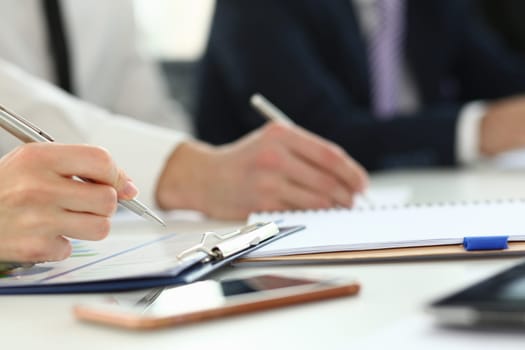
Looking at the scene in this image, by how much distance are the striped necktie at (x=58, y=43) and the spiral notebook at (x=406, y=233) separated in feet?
1.85

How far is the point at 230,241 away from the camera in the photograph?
24.7 inches

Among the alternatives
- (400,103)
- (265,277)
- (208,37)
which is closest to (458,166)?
(400,103)

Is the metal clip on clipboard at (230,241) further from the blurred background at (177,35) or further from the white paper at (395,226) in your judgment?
the blurred background at (177,35)

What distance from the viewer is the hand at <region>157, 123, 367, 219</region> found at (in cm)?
96

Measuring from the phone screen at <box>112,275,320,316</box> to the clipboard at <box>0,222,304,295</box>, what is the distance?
15mm

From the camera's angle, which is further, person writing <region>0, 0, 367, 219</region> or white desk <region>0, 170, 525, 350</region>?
person writing <region>0, 0, 367, 219</region>

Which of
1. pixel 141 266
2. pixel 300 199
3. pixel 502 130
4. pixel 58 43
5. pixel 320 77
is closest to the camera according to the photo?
pixel 141 266

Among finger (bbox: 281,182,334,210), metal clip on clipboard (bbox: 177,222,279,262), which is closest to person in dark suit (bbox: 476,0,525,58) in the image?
finger (bbox: 281,182,334,210)

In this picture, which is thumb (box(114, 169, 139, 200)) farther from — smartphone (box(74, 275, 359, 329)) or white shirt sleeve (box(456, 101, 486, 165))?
white shirt sleeve (box(456, 101, 486, 165))

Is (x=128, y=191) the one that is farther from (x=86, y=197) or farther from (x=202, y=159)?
(x=202, y=159)

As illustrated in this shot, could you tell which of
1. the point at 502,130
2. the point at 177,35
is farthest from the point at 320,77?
the point at 177,35

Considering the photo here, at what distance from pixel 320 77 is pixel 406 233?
0.92 m

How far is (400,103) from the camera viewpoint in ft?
5.96

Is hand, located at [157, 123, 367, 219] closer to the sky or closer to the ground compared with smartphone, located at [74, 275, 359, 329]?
closer to the sky
